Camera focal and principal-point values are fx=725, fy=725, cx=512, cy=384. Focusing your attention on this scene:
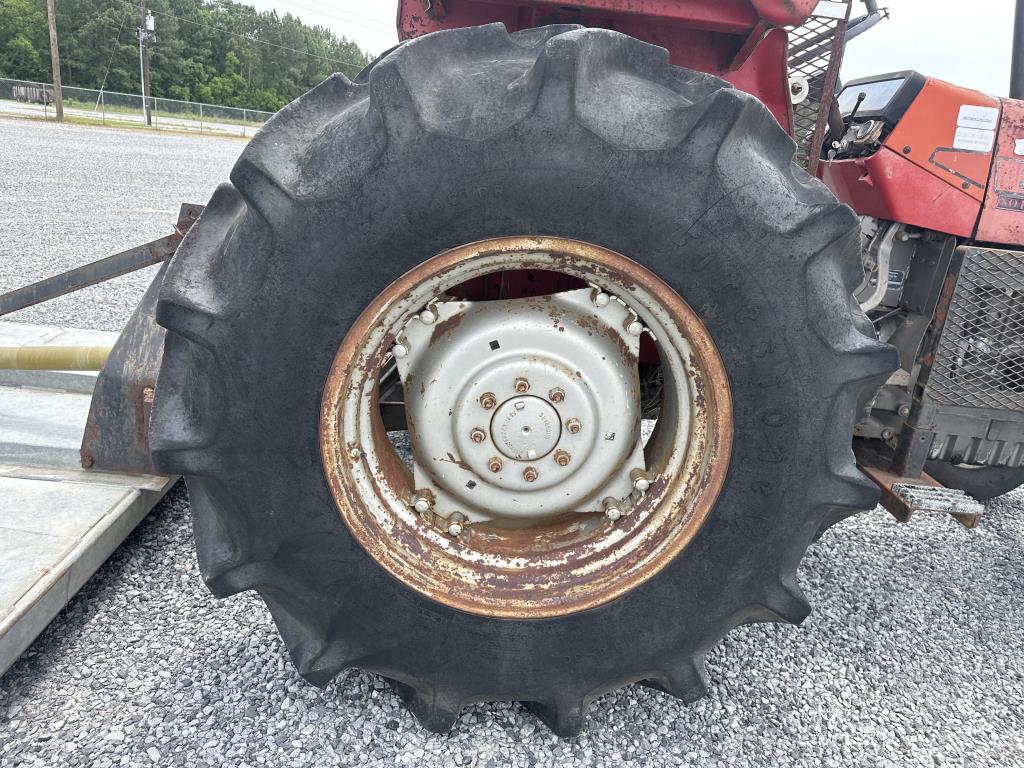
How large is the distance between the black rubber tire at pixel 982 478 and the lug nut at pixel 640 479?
166 cm

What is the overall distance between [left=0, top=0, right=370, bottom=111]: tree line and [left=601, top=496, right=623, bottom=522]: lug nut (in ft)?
152

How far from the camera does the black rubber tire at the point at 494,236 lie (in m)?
1.29

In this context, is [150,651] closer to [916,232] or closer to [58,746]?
[58,746]

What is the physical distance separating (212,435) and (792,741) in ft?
4.91

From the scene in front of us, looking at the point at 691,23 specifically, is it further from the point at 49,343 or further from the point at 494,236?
the point at 49,343

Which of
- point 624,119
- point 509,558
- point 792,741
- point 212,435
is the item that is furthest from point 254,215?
point 792,741

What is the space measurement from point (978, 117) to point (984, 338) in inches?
24.9

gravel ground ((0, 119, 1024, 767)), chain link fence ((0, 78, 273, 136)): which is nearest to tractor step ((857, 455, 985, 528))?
gravel ground ((0, 119, 1024, 767))

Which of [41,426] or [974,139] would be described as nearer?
[974,139]

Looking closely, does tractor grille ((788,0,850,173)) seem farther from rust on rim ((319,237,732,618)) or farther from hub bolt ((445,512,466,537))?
hub bolt ((445,512,466,537))

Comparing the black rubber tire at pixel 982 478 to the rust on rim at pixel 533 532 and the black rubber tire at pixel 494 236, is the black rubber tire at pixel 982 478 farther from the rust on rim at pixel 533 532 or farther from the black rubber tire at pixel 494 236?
the rust on rim at pixel 533 532

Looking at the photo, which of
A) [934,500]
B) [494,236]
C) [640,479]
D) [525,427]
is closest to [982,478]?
[934,500]

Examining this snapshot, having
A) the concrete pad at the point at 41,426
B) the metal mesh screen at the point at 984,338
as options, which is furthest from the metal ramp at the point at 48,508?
the metal mesh screen at the point at 984,338

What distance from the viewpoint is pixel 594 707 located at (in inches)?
69.7
